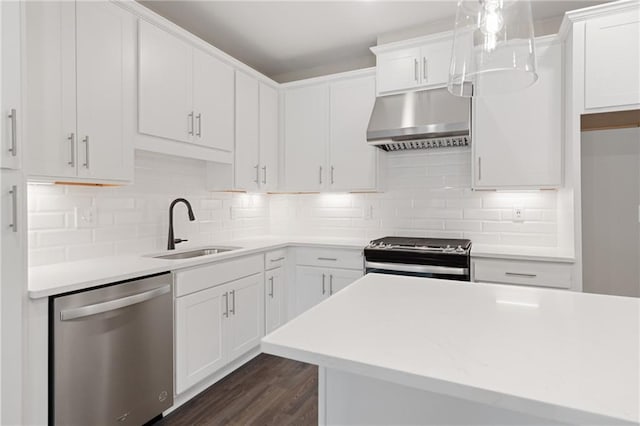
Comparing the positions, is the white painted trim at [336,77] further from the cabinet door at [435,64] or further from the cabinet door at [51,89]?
the cabinet door at [51,89]

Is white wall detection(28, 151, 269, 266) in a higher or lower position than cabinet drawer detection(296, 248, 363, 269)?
higher

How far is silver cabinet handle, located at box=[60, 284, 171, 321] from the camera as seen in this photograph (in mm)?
1579

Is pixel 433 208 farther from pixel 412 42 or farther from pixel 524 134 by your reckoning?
pixel 412 42

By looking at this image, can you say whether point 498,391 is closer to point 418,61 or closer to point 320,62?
point 418,61

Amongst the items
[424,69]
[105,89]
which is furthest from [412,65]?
[105,89]

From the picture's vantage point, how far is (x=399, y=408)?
920 millimetres

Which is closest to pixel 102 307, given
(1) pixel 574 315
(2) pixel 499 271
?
(1) pixel 574 315

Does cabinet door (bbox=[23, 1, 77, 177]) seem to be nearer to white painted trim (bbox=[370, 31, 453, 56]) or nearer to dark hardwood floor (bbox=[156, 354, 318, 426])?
dark hardwood floor (bbox=[156, 354, 318, 426])

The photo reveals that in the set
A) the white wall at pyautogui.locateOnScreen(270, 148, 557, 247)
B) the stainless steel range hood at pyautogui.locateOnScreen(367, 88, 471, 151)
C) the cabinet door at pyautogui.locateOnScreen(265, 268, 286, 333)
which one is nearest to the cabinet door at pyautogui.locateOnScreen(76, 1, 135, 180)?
the cabinet door at pyautogui.locateOnScreen(265, 268, 286, 333)

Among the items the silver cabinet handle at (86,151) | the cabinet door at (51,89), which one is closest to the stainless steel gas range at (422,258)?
the silver cabinet handle at (86,151)

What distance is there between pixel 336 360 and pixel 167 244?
2.28 metres

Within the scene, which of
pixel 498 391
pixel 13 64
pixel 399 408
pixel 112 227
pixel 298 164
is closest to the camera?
pixel 498 391

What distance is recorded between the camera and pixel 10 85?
139 cm

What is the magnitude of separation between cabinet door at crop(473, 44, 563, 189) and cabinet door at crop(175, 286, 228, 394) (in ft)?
7.14
